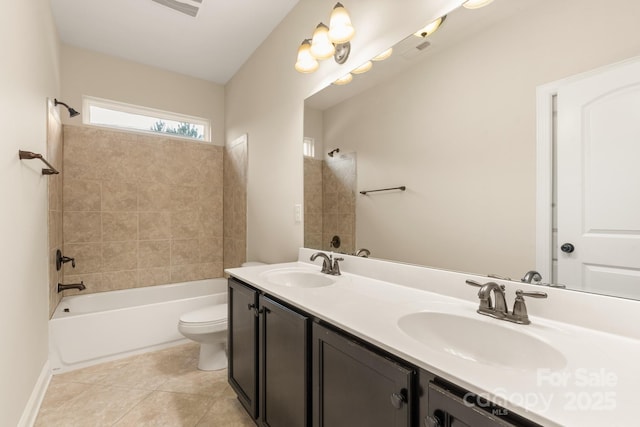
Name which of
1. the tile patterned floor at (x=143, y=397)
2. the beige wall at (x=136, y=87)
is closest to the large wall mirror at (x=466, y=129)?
the tile patterned floor at (x=143, y=397)

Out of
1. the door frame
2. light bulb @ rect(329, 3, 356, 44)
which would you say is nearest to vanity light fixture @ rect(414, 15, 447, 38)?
light bulb @ rect(329, 3, 356, 44)

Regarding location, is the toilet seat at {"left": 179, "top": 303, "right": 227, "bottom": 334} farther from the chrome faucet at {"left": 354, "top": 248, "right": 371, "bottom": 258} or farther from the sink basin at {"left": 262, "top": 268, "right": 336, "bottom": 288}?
the chrome faucet at {"left": 354, "top": 248, "right": 371, "bottom": 258}

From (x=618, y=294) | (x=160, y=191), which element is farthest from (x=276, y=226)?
(x=618, y=294)

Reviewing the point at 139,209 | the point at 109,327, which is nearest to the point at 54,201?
the point at 139,209

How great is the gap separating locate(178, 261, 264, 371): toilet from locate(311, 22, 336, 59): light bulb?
1.96 metres

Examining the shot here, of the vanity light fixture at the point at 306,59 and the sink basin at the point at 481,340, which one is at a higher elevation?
the vanity light fixture at the point at 306,59

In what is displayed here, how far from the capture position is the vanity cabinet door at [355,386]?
0.74 m

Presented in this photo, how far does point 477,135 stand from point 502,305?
651mm

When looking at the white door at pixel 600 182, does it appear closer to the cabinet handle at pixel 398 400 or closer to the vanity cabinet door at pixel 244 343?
the cabinet handle at pixel 398 400

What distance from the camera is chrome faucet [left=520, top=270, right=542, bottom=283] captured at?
0.98 m

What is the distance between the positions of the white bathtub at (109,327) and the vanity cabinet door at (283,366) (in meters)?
1.48

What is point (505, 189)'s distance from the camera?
108 centimetres

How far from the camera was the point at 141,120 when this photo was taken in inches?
125

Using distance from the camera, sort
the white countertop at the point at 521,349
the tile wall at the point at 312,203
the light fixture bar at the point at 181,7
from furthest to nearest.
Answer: the light fixture bar at the point at 181,7
the tile wall at the point at 312,203
the white countertop at the point at 521,349
